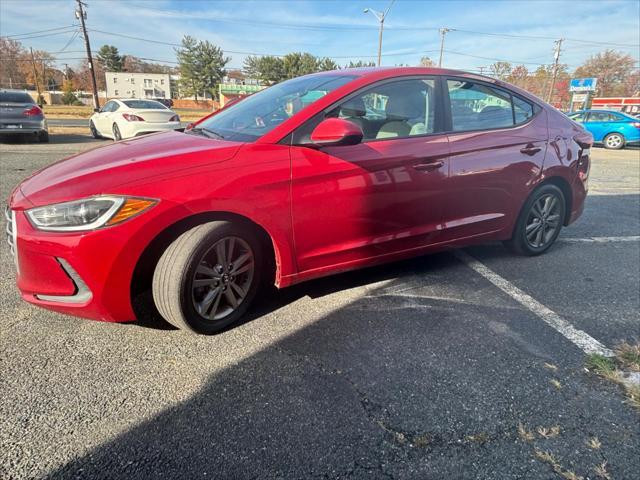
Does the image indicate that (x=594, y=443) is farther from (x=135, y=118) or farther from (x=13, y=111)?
(x=13, y=111)

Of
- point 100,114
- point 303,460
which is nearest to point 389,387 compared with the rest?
point 303,460

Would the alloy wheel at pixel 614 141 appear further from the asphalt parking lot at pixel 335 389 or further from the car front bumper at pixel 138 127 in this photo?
the car front bumper at pixel 138 127

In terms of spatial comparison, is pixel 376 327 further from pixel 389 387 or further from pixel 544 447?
pixel 544 447

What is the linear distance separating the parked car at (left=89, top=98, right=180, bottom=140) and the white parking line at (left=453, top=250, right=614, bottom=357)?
9665 millimetres

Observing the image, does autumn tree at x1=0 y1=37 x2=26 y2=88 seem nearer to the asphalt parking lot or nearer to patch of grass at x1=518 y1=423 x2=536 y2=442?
the asphalt parking lot

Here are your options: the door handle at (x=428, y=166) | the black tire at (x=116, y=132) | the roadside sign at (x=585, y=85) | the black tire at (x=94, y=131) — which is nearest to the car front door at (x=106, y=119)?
the black tire at (x=116, y=132)

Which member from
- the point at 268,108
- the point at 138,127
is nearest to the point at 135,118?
the point at 138,127

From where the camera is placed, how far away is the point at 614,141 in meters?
16.1

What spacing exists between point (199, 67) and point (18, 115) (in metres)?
69.4

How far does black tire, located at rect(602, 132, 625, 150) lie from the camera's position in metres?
15.9

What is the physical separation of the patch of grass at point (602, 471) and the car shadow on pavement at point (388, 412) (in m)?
0.02

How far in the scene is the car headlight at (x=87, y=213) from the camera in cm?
203

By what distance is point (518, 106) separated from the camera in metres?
3.60

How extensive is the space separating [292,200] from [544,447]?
68.4 inches
